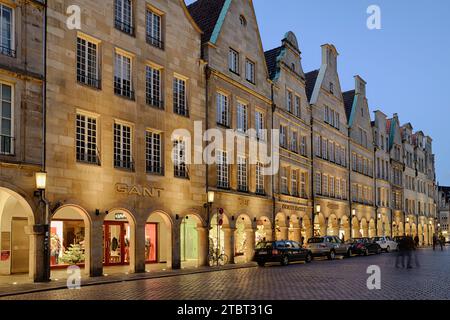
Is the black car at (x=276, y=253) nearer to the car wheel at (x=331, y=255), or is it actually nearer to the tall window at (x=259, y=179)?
the tall window at (x=259, y=179)

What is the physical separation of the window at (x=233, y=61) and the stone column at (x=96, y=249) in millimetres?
14704

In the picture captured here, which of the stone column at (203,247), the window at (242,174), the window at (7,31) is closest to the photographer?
the window at (7,31)

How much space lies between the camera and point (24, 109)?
20.9m

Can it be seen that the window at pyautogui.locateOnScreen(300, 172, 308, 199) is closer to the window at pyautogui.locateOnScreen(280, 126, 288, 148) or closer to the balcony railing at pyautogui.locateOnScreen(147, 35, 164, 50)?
the window at pyautogui.locateOnScreen(280, 126, 288, 148)

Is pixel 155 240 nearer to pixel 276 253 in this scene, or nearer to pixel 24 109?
pixel 276 253

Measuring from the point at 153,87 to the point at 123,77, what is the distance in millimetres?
2198

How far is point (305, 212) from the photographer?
43812 millimetres

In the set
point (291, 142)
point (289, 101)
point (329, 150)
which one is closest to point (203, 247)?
point (291, 142)

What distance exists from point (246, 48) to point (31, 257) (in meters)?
20.6

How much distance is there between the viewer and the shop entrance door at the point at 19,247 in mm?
24891

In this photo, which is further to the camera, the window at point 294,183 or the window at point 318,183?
the window at point 318,183

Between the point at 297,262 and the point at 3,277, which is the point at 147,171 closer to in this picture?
the point at 3,277

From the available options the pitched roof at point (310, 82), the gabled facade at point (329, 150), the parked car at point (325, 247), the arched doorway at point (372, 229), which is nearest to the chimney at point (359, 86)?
the gabled facade at point (329, 150)
